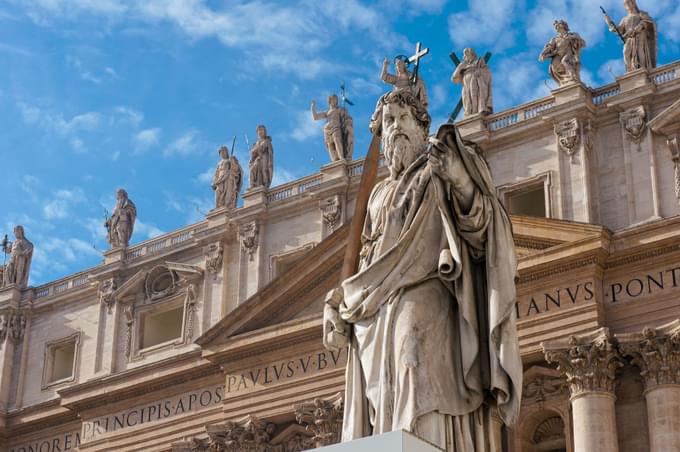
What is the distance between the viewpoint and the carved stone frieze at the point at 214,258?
30766mm

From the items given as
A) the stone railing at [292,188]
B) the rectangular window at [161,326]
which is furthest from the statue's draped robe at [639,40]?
the rectangular window at [161,326]

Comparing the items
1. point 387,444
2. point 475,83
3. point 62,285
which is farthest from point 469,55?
point 387,444

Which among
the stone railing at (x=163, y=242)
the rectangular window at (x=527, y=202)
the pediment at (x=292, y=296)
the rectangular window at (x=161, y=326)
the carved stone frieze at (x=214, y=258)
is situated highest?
the stone railing at (x=163, y=242)

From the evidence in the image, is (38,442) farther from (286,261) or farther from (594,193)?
(594,193)

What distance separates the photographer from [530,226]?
82.9 ft

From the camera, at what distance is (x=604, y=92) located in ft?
86.9

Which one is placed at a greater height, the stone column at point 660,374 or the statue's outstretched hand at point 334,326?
the stone column at point 660,374

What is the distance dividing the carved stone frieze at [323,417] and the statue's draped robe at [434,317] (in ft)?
64.0

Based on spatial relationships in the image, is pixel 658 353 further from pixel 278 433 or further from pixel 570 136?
pixel 278 433

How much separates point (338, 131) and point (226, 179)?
307cm

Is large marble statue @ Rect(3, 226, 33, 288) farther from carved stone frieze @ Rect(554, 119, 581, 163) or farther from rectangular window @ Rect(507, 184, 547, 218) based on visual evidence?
carved stone frieze @ Rect(554, 119, 581, 163)

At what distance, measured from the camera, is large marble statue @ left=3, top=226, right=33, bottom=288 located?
34.9 metres

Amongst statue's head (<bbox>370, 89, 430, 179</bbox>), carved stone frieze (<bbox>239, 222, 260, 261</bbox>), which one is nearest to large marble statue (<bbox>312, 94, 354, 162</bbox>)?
carved stone frieze (<bbox>239, 222, 260, 261</bbox>)

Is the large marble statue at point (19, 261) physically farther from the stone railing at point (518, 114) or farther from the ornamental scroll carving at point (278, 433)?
the stone railing at point (518, 114)
